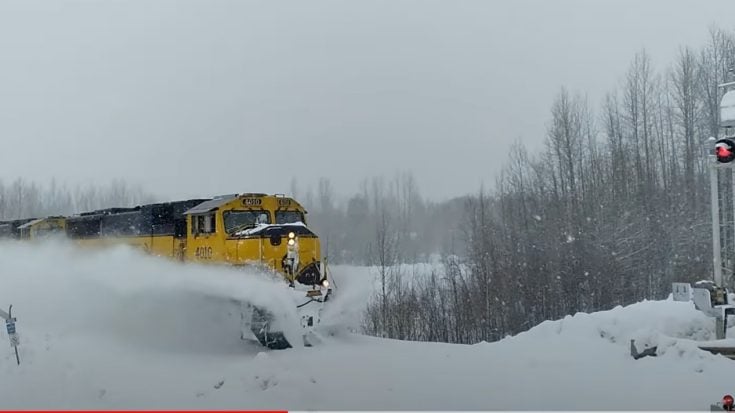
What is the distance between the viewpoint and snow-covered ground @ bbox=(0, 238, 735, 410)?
333 inches

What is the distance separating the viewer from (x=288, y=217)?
1480cm

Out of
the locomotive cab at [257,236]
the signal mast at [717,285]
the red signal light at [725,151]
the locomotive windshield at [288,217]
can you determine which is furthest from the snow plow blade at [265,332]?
the red signal light at [725,151]

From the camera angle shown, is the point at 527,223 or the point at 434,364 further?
the point at 527,223

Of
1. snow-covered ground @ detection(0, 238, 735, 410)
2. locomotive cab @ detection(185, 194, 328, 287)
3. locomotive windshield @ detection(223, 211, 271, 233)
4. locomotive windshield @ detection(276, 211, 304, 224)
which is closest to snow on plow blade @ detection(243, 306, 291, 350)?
snow-covered ground @ detection(0, 238, 735, 410)

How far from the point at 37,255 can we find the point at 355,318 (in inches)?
416

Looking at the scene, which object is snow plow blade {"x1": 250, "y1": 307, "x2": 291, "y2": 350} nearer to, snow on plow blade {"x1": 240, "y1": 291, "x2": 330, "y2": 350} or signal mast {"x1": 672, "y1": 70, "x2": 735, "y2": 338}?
snow on plow blade {"x1": 240, "y1": 291, "x2": 330, "y2": 350}

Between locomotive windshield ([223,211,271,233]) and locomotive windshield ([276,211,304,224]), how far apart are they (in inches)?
10.4

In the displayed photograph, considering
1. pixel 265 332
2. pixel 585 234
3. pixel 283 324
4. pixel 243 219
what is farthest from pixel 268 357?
pixel 585 234

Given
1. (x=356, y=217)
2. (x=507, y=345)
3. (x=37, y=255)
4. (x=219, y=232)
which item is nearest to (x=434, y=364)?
(x=507, y=345)

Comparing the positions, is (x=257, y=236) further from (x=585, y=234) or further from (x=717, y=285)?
(x=585, y=234)

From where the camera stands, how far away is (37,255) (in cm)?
1862

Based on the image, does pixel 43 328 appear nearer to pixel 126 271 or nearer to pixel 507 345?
pixel 126 271

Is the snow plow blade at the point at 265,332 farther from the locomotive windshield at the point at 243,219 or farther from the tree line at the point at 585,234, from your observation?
the tree line at the point at 585,234

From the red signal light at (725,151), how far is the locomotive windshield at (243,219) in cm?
912
